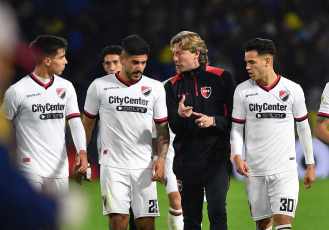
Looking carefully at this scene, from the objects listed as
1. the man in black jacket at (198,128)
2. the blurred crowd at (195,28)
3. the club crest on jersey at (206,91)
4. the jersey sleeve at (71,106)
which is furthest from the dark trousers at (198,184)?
the blurred crowd at (195,28)

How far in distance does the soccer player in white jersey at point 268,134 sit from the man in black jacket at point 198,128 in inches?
5.3

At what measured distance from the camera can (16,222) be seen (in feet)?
5.94

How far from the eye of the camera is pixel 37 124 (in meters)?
5.87

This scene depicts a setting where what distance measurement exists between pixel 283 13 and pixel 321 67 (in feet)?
6.60

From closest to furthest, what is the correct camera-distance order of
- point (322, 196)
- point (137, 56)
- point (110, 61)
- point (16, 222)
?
point (16, 222), point (137, 56), point (110, 61), point (322, 196)

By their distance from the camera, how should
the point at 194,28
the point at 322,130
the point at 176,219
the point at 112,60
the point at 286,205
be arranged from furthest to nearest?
1. the point at 194,28
2. the point at 112,60
3. the point at 176,219
4. the point at 322,130
5. the point at 286,205

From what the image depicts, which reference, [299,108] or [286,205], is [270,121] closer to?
[299,108]

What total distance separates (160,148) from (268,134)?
100 centimetres

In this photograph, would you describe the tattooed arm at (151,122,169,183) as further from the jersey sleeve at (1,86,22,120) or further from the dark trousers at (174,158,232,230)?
the jersey sleeve at (1,86,22,120)

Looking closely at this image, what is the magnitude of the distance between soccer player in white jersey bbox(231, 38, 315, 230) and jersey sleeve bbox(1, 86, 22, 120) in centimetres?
200

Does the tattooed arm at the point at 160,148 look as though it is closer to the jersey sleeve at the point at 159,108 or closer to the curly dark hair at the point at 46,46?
the jersey sleeve at the point at 159,108

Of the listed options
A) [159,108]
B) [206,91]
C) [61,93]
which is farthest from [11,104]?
[206,91]

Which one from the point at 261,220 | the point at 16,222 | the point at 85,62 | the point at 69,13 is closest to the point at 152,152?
the point at 261,220

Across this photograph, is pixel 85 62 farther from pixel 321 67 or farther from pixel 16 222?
pixel 16 222
